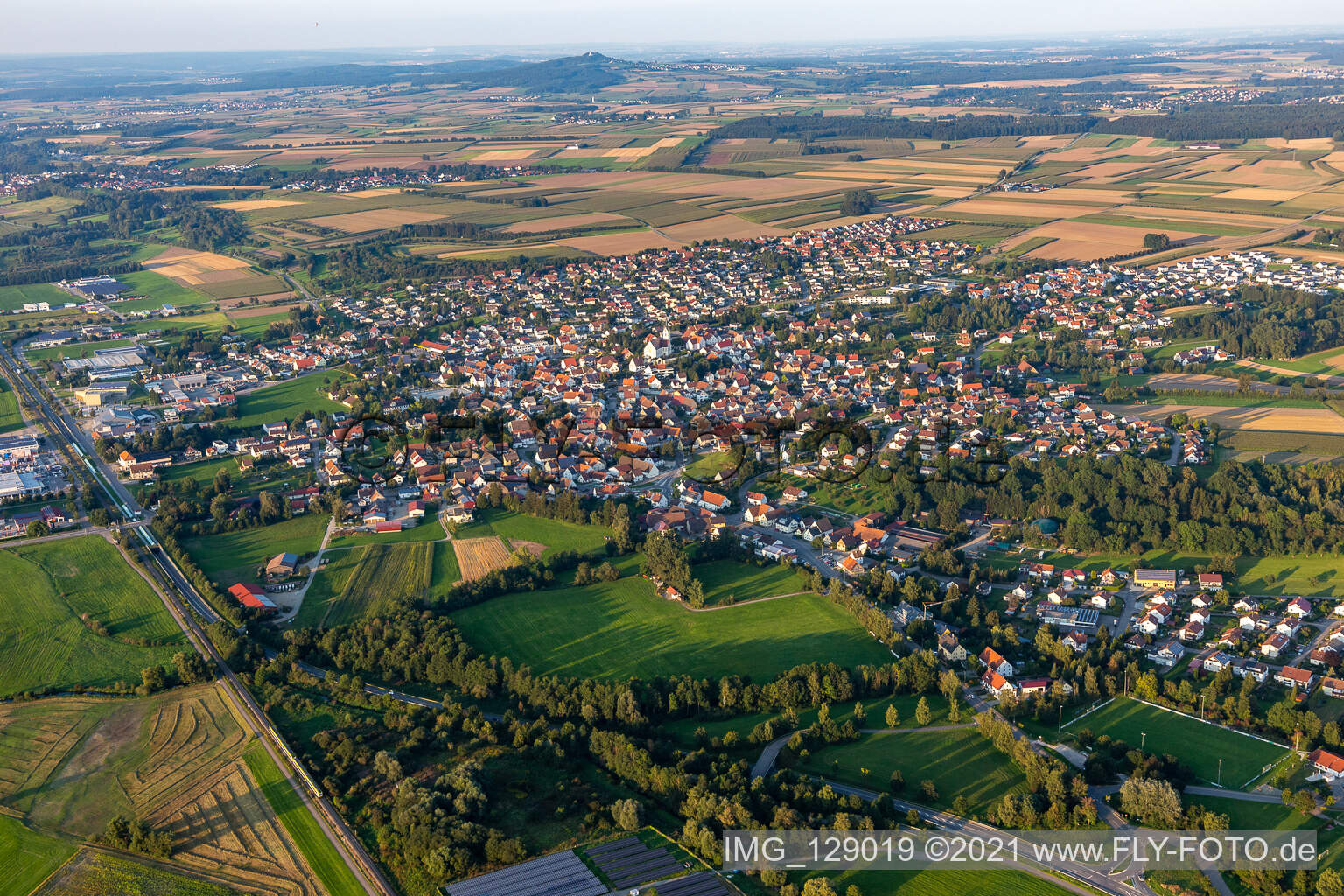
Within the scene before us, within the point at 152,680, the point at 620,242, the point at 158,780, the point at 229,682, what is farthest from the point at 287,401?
the point at 620,242

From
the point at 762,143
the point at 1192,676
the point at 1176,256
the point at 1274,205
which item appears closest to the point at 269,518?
the point at 1192,676

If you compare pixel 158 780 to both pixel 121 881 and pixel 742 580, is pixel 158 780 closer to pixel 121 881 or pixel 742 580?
pixel 121 881

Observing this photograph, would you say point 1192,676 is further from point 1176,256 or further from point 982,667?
point 1176,256

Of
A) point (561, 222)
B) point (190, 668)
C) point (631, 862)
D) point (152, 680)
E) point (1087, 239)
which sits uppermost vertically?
point (561, 222)

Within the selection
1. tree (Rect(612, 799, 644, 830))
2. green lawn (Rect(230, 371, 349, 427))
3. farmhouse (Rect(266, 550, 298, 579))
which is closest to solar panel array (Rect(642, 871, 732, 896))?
tree (Rect(612, 799, 644, 830))

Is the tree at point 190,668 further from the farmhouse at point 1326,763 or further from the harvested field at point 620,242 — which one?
the harvested field at point 620,242

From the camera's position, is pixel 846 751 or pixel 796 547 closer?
pixel 846 751
